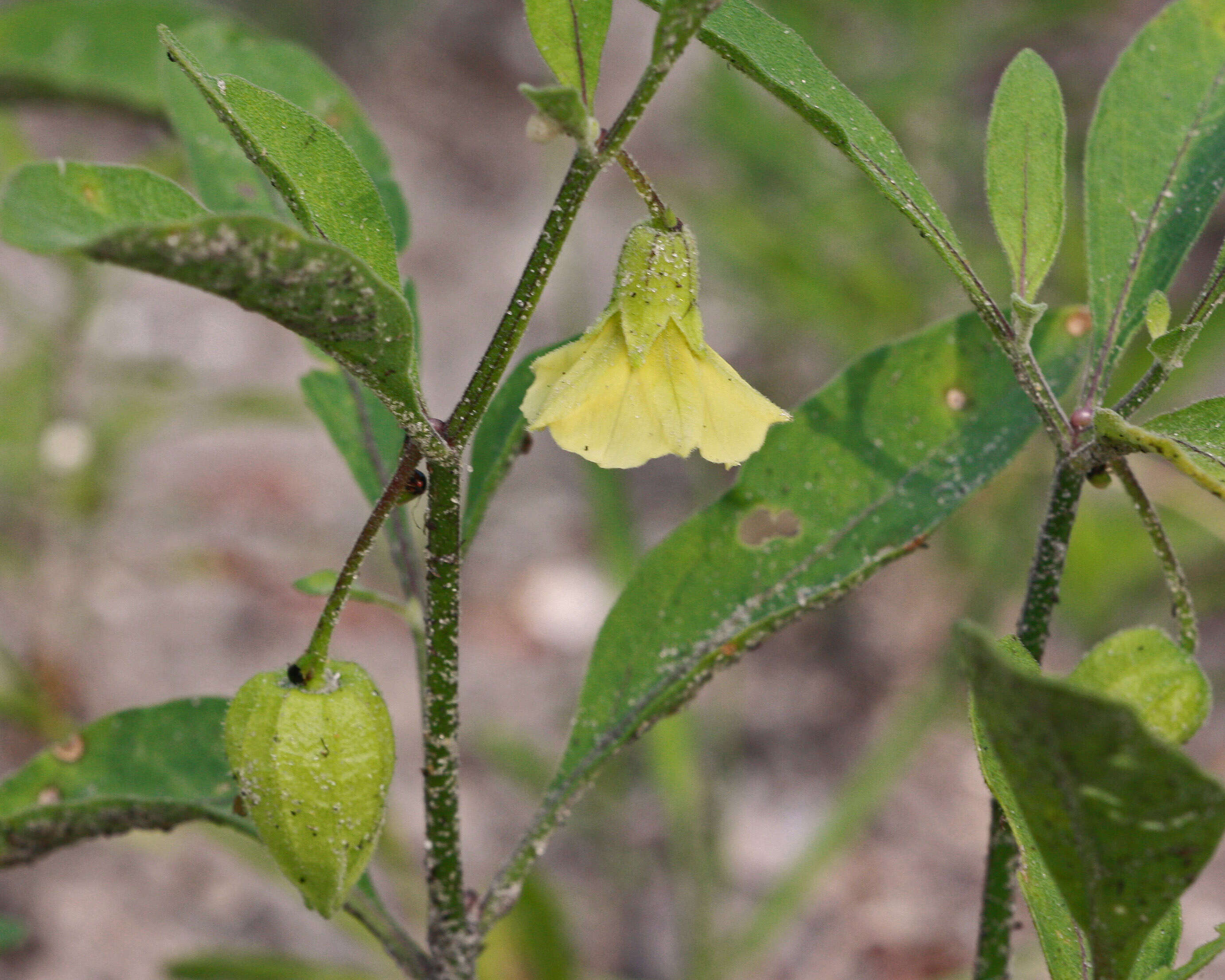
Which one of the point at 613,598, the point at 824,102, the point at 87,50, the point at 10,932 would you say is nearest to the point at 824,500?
the point at 824,102

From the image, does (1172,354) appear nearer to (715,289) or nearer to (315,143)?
(315,143)

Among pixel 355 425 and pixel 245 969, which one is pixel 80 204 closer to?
pixel 355 425

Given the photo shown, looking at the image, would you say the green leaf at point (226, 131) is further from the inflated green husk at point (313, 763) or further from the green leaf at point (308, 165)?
the inflated green husk at point (313, 763)

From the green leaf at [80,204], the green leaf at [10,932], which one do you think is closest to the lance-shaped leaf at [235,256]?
the green leaf at [80,204]

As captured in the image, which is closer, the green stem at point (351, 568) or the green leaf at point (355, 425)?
the green stem at point (351, 568)

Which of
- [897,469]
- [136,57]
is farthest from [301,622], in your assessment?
[897,469]
